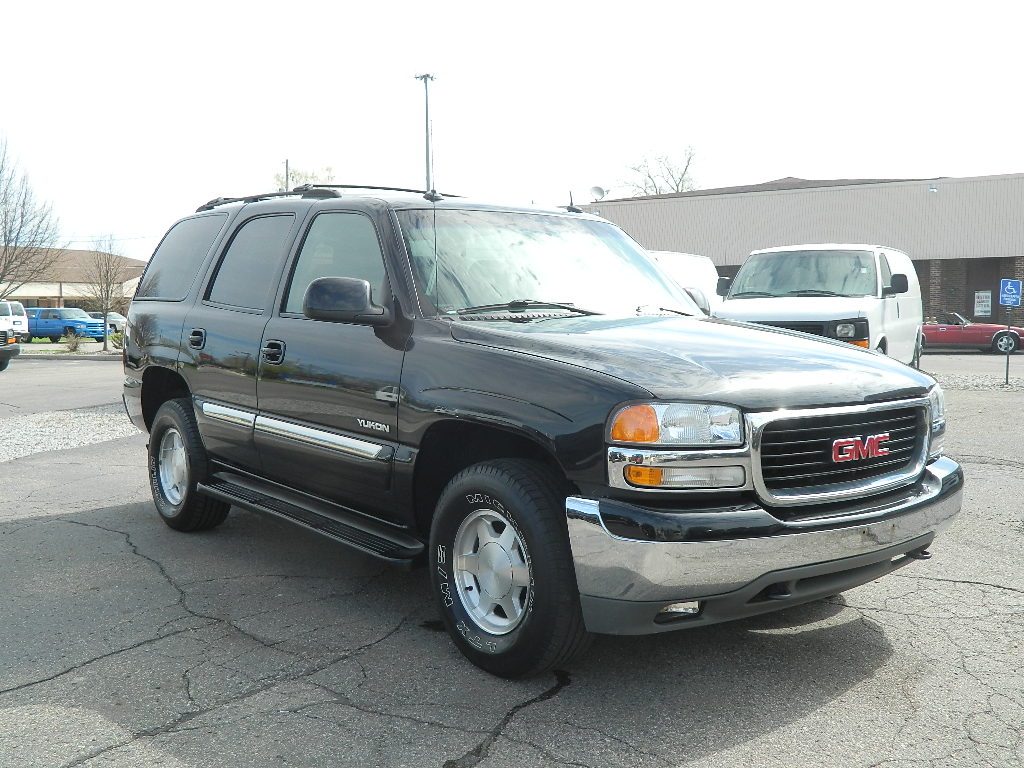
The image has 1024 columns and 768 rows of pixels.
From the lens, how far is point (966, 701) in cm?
346

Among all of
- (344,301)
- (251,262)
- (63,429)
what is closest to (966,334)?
(63,429)

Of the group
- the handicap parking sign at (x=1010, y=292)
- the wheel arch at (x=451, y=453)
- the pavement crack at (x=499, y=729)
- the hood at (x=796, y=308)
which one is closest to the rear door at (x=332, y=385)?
the wheel arch at (x=451, y=453)

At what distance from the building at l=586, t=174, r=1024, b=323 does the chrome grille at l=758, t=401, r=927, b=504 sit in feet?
115

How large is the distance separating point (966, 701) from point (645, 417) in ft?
5.02

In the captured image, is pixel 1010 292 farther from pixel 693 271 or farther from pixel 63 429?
pixel 63 429

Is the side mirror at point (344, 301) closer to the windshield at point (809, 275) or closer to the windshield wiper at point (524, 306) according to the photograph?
the windshield wiper at point (524, 306)

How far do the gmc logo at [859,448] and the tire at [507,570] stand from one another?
100 centimetres

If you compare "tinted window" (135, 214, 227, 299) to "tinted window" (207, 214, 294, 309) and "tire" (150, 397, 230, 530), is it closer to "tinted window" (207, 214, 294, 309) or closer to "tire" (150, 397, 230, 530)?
"tinted window" (207, 214, 294, 309)

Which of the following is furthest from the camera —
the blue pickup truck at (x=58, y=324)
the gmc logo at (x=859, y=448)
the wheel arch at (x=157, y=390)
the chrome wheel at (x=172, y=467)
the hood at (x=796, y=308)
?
the blue pickup truck at (x=58, y=324)

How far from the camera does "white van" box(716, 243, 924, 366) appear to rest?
11305 mm

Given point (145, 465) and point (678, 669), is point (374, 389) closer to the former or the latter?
point (678, 669)

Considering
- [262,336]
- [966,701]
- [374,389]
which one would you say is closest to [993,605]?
[966,701]

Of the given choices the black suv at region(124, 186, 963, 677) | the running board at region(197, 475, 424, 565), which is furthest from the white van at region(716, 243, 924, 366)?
the running board at region(197, 475, 424, 565)

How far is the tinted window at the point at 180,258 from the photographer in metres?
5.97
